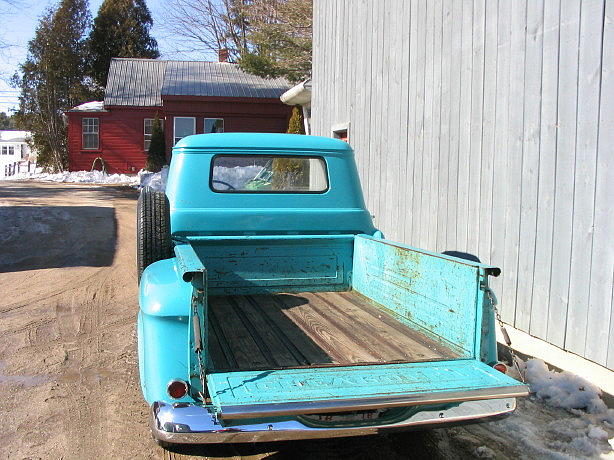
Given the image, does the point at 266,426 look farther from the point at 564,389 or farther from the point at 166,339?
the point at 564,389

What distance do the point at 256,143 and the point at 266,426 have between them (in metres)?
2.96

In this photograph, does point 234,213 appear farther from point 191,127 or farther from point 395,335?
point 191,127

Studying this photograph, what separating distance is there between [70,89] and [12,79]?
124 inches

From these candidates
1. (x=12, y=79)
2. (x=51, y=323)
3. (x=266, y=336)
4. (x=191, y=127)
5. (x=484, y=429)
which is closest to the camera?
(x=266, y=336)

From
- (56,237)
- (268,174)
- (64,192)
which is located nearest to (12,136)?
(64,192)

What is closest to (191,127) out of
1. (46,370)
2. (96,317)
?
(96,317)

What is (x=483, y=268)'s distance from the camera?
3.11 meters

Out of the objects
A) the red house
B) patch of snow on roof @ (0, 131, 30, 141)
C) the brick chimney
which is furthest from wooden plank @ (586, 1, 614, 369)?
patch of snow on roof @ (0, 131, 30, 141)

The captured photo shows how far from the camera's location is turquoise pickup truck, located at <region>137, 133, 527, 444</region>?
9.10 ft

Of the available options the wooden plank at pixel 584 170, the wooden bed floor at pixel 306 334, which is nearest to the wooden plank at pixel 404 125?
the wooden plank at pixel 584 170

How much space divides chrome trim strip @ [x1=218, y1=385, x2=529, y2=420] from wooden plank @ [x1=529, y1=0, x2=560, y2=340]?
7.72ft

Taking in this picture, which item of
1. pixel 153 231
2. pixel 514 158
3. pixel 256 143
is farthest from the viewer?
pixel 514 158

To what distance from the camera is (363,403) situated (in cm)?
267

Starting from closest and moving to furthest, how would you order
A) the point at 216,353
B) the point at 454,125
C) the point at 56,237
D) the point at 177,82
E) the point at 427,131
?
1. the point at 216,353
2. the point at 454,125
3. the point at 427,131
4. the point at 56,237
5. the point at 177,82
